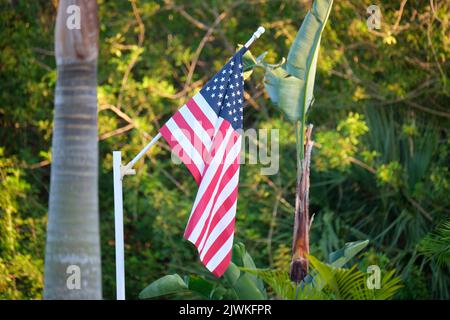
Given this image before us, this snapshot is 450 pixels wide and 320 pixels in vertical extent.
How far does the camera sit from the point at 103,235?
15344 mm

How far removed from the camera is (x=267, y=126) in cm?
1444

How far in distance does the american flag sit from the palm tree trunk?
127 inches

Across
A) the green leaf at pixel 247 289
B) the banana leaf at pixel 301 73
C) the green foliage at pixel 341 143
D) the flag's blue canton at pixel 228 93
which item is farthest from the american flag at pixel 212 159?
the green foliage at pixel 341 143

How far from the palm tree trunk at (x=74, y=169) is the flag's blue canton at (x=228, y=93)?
3.33m

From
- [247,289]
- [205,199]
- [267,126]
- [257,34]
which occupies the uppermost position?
[257,34]

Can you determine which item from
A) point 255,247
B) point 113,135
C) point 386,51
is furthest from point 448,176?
point 113,135

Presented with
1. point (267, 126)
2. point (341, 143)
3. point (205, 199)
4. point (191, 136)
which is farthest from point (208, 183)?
point (267, 126)

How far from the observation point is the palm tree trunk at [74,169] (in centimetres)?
1131

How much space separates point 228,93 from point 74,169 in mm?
3411

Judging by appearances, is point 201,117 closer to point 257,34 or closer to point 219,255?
point 257,34

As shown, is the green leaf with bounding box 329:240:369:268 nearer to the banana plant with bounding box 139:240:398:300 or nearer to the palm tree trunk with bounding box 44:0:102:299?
the banana plant with bounding box 139:240:398:300

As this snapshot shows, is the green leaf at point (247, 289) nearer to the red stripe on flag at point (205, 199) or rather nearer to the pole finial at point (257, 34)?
the red stripe on flag at point (205, 199)

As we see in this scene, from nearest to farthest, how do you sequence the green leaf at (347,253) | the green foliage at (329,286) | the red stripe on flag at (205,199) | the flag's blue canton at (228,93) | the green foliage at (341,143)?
the green foliage at (329,286) < the red stripe on flag at (205,199) < the flag's blue canton at (228,93) < the green leaf at (347,253) < the green foliage at (341,143)

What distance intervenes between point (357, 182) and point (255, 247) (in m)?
1.68
